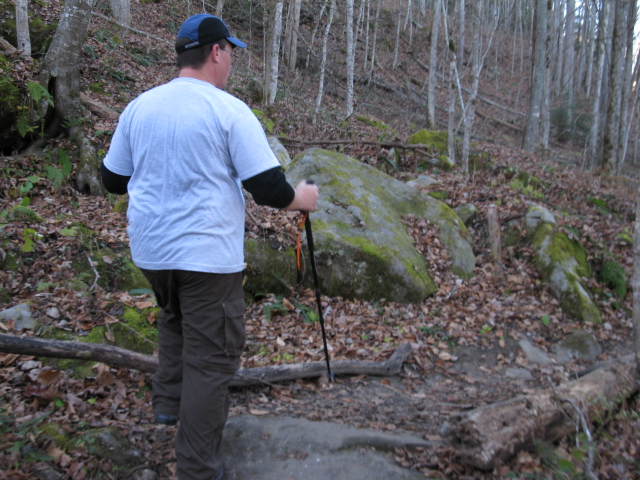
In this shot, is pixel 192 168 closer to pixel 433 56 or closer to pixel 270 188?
pixel 270 188

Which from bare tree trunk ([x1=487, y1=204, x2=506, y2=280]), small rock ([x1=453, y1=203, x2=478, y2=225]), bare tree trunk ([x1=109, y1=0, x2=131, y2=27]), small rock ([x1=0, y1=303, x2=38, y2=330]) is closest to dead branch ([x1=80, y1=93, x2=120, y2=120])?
small rock ([x1=0, y1=303, x2=38, y2=330])

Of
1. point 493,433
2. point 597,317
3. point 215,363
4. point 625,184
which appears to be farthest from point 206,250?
point 625,184

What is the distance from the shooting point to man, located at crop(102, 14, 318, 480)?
239cm

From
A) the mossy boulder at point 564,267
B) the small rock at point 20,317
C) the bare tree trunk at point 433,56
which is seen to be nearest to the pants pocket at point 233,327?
the small rock at point 20,317

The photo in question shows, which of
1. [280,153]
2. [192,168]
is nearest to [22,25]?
[280,153]

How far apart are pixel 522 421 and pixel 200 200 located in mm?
2589

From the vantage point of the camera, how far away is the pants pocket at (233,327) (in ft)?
8.30

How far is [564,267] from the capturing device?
23.8 feet

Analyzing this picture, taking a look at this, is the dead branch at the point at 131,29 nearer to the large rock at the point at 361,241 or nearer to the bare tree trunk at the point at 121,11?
the bare tree trunk at the point at 121,11

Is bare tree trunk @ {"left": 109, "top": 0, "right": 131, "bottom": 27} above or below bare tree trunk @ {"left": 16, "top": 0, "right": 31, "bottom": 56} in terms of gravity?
above

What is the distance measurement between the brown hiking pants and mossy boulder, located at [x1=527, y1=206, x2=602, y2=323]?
6.08 m

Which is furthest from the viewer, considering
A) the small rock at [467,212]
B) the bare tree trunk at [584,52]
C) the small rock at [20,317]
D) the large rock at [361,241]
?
the bare tree trunk at [584,52]

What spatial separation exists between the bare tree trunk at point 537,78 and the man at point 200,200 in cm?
1796

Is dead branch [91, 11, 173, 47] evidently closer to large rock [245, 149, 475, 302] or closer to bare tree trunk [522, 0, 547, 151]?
large rock [245, 149, 475, 302]
